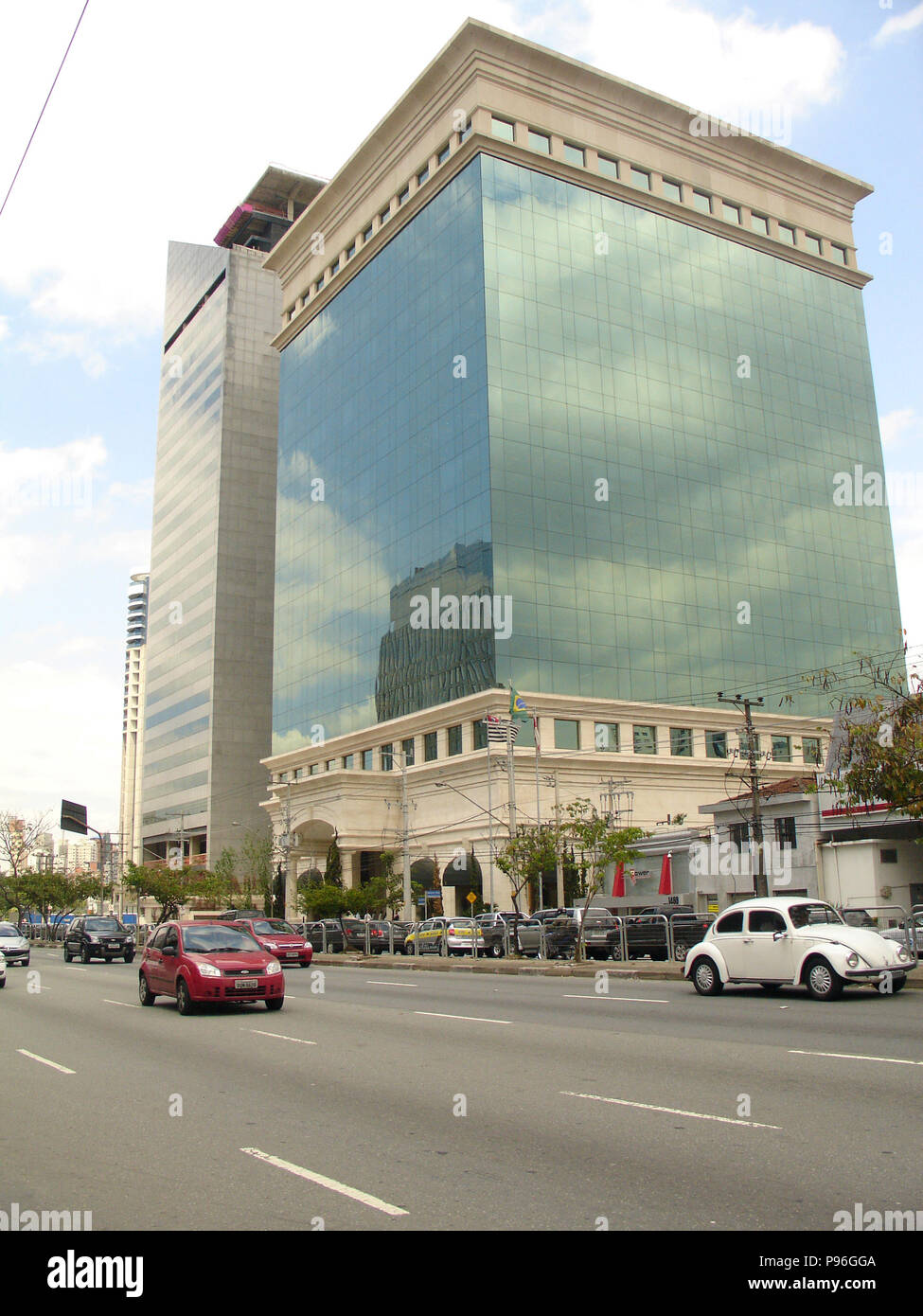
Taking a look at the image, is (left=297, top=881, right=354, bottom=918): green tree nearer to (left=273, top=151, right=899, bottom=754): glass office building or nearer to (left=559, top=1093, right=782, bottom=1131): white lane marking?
(left=273, top=151, right=899, bottom=754): glass office building

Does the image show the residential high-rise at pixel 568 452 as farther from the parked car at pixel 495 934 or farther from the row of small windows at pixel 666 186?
the parked car at pixel 495 934

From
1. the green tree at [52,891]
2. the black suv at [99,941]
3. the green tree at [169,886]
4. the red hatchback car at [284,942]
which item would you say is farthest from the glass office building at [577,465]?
the red hatchback car at [284,942]

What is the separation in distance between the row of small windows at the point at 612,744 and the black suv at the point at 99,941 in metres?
24.0

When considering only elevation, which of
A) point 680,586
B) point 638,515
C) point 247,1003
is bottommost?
point 247,1003

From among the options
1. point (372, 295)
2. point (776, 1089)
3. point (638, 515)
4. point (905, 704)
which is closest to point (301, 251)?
point (372, 295)

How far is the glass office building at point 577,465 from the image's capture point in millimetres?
67438

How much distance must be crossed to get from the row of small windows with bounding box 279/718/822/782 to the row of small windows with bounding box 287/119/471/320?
41.3 meters

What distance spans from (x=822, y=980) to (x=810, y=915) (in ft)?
4.07

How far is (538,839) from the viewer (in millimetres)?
41656

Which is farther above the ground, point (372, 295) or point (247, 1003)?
point (372, 295)
